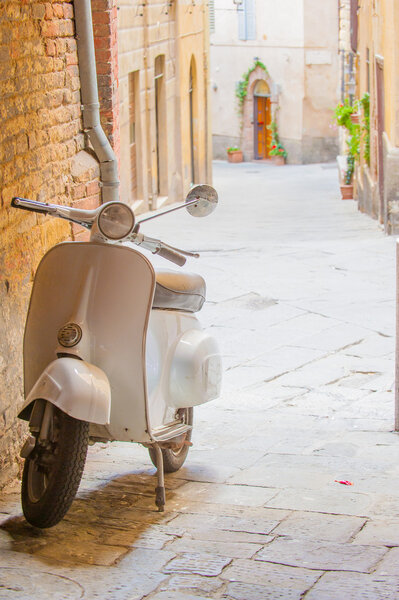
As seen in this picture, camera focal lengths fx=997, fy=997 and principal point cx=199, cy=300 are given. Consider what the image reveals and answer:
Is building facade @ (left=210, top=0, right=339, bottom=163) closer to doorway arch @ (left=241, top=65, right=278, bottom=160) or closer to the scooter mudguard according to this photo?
doorway arch @ (left=241, top=65, right=278, bottom=160)

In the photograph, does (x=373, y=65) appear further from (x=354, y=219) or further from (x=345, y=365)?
(x=345, y=365)

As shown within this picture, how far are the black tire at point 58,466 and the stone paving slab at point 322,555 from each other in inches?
26.5

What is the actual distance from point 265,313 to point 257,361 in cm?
144

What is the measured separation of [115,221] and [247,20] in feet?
102

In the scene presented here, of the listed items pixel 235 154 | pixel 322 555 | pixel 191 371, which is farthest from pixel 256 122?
pixel 322 555

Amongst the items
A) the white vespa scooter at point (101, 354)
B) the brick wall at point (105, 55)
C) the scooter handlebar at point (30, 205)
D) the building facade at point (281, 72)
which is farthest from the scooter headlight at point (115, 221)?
the building facade at point (281, 72)

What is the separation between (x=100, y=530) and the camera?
3504mm

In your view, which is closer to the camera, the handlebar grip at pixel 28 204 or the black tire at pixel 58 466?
the black tire at pixel 58 466

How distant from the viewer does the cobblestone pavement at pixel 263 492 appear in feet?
9.94

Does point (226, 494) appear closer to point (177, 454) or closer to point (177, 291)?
point (177, 454)

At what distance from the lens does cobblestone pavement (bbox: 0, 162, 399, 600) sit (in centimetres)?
303

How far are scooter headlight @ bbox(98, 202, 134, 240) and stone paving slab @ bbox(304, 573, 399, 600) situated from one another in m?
1.32

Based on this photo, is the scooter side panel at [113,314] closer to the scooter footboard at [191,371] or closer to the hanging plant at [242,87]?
the scooter footboard at [191,371]

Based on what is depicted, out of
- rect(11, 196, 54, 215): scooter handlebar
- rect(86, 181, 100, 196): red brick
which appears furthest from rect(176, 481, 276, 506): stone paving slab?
rect(86, 181, 100, 196): red brick
